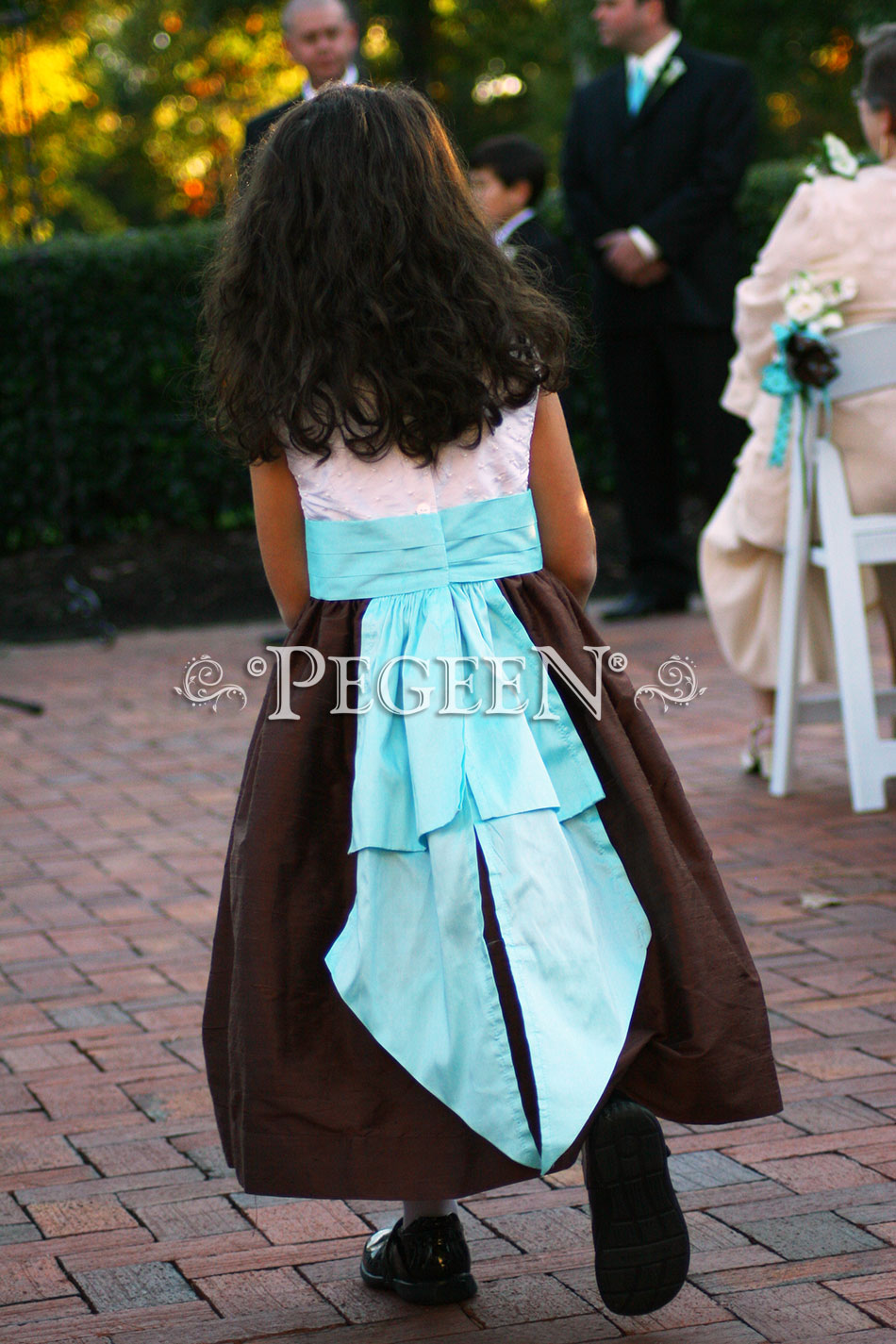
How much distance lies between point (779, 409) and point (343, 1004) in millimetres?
3107

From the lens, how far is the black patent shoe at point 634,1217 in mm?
2004

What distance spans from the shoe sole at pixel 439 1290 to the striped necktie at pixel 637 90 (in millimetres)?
5955

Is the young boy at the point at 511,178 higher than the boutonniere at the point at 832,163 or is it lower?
Result: higher

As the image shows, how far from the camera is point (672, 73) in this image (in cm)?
714

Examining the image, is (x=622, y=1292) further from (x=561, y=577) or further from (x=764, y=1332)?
(x=561, y=577)

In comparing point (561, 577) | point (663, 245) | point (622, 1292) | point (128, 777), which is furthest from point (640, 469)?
point (622, 1292)

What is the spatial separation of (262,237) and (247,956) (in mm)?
936

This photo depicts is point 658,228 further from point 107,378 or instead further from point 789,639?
point 107,378

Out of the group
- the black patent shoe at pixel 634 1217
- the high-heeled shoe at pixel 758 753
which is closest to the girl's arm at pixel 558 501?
the black patent shoe at pixel 634 1217

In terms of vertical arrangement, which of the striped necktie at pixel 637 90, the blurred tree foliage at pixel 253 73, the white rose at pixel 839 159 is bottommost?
the white rose at pixel 839 159

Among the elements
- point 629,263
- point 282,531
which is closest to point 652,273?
point 629,263

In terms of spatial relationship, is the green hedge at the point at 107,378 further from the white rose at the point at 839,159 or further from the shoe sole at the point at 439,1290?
the shoe sole at the point at 439,1290

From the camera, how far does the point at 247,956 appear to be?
213cm

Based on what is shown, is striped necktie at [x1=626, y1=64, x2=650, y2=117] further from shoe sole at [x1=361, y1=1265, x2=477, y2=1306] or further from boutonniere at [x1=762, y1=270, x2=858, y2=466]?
shoe sole at [x1=361, y1=1265, x2=477, y2=1306]
